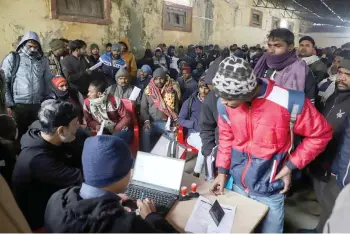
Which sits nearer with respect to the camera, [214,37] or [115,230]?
[115,230]

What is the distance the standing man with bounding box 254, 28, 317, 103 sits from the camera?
240cm

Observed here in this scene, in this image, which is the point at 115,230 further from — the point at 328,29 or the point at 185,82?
the point at 328,29

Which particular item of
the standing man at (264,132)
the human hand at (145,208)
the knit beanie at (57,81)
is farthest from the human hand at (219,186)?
the knit beanie at (57,81)

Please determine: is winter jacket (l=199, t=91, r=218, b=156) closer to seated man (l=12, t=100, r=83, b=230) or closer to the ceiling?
seated man (l=12, t=100, r=83, b=230)

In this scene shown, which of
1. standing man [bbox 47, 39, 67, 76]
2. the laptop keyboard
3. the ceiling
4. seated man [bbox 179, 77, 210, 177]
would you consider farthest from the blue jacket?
the ceiling

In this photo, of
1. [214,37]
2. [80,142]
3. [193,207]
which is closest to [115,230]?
[193,207]

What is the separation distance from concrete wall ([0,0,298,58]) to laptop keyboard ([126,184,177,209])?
14.0 feet

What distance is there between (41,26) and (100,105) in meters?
2.99

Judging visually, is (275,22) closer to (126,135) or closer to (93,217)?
(126,135)

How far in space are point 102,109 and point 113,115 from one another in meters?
0.16

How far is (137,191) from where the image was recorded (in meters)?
1.91

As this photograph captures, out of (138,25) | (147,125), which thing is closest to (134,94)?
(147,125)

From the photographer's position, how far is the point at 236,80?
1511 mm

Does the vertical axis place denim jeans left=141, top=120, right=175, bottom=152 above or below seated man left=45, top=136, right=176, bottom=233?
below
